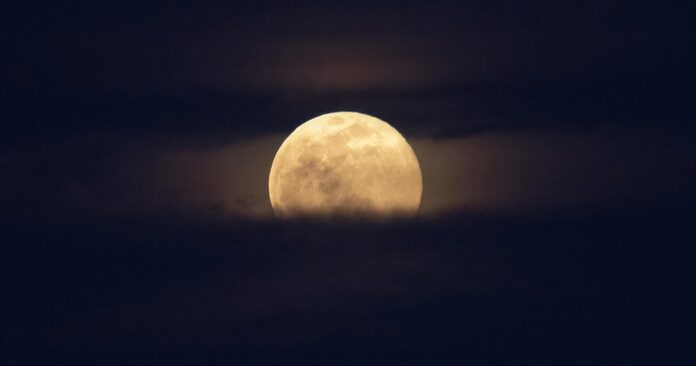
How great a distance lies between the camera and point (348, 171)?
30.1 m

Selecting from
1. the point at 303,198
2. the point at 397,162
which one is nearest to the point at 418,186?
the point at 397,162

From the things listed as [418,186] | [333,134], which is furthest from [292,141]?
[418,186]

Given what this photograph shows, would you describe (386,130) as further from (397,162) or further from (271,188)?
(271,188)

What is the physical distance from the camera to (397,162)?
3066cm

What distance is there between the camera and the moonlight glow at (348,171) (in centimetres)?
3003

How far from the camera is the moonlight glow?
30031mm

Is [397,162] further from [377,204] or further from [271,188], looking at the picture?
[271,188]

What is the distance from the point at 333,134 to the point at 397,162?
1.61m

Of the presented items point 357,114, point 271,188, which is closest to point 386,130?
point 357,114

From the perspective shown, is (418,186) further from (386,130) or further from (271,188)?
(271,188)

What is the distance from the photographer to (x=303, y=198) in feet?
99.1

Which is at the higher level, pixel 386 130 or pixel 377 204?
pixel 386 130

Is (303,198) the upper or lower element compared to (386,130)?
lower

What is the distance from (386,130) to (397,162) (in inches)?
37.7
